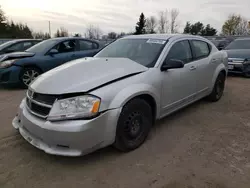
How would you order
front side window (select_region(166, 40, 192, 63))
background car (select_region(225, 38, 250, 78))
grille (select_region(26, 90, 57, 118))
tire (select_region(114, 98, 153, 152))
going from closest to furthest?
grille (select_region(26, 90, 57, 118)) < tire (select_region(114, 98, 153, 152)) < front side window (select_region(166, 40, 192, 63)) < background car (select_region(225, 38, 250, 78))

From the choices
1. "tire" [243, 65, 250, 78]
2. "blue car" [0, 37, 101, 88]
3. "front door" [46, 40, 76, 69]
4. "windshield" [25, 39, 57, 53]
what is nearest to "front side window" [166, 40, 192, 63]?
"blue car" [0, 37, 101, 88]

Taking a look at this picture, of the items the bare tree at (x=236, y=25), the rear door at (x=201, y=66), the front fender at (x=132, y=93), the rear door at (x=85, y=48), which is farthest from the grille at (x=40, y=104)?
the bare tree at (x=236, y=25)

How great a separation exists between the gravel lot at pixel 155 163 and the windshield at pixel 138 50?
118 cm

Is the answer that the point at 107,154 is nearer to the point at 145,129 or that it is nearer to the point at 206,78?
the point at 145,129

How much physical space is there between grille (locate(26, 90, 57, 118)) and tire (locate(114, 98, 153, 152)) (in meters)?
0.84

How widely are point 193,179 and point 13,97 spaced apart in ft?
Answer: 15.6

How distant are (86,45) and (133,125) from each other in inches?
202

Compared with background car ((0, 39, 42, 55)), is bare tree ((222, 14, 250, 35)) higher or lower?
higher

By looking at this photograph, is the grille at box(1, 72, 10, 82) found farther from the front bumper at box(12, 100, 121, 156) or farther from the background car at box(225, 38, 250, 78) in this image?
the background car at box(225, 38, 250, 78)

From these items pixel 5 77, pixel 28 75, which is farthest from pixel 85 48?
pixel 5 77

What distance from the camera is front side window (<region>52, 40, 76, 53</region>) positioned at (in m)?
6.65

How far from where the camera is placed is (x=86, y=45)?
7266 mm

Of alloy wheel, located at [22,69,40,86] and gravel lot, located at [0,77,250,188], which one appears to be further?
alloy wheel, located at [22,69,40,86]

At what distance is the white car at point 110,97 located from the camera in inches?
91.9
